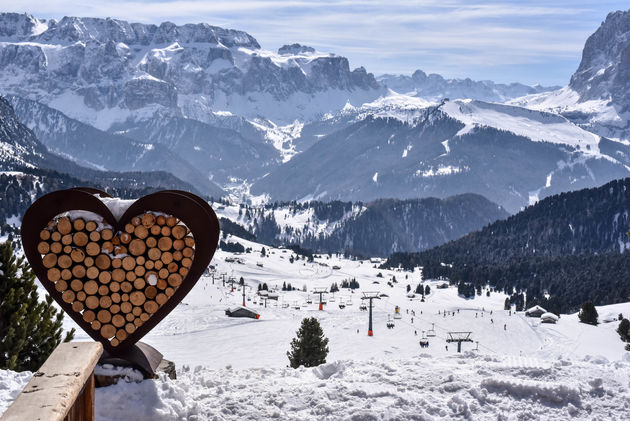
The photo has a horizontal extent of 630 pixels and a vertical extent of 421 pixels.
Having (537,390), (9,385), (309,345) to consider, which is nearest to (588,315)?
(309,345)

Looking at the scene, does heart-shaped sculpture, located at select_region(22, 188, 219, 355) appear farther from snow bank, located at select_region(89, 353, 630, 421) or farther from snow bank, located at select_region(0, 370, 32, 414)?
snow bank, located at select_region(0, 370, 32, 414)

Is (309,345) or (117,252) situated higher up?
(117,252)

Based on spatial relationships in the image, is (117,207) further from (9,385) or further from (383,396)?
(383,396)

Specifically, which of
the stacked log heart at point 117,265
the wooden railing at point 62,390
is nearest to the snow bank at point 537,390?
the stacked log heart at point 117,265

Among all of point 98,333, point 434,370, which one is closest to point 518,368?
point 434,370

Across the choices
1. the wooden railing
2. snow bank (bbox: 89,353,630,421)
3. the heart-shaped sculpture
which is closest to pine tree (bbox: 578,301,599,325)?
snow bank (bbox: 89,353,630,421)

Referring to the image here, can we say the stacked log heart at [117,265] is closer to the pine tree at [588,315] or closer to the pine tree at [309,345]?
the pine tree at [309,345]
